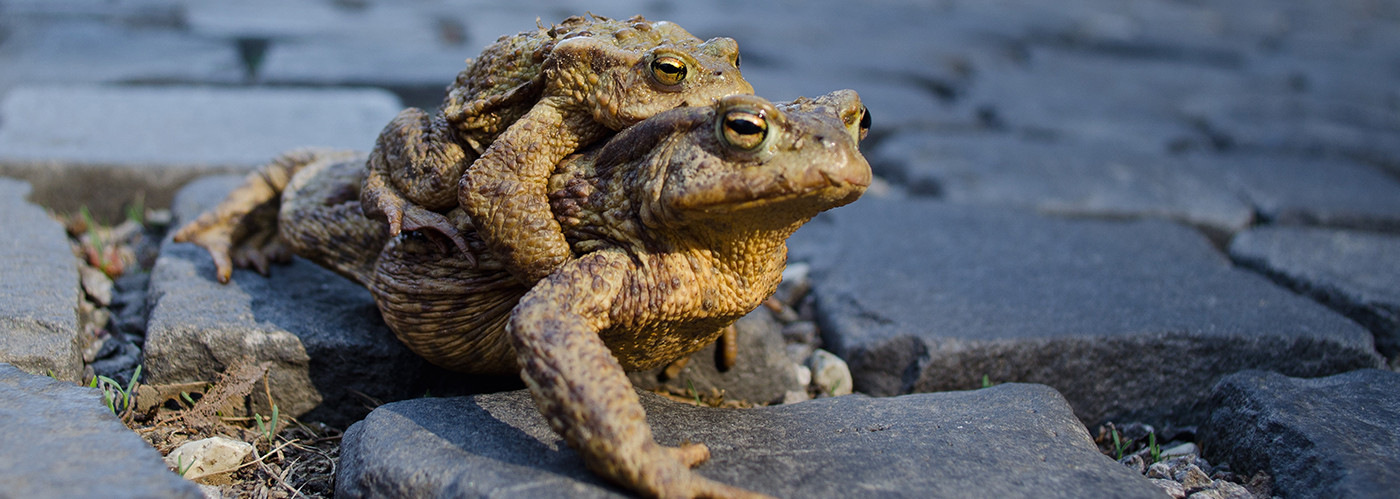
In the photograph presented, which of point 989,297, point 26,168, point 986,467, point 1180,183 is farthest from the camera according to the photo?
point 1180,183

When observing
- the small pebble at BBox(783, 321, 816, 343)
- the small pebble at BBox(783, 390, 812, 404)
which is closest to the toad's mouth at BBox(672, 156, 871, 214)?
the small pebble at BBox(783, 390, 812, 404)

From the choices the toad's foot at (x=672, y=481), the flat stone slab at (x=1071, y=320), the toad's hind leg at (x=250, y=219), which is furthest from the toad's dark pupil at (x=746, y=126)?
the toad's hind leg at (x=250, y=219)

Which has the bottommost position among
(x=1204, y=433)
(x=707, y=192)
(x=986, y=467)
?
(x=1204, y=433)

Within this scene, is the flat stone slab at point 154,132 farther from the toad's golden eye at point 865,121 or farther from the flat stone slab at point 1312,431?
the flat stone slab at point 1312,431

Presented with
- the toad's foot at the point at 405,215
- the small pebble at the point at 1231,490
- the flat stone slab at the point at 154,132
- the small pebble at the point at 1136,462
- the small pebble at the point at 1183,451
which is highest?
the toad's foot at the point at 405,215

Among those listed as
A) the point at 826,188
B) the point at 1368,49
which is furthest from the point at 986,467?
the point at 1368,49

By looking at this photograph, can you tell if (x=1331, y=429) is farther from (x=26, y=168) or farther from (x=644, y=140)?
(x=26, y=168)

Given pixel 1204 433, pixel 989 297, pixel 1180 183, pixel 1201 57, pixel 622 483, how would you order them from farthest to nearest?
pixel 1201 57 < pixel 1180 183 < pixel 989 297 < pixel 1204 433 < pixel 622 483

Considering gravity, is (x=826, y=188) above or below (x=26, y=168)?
above
